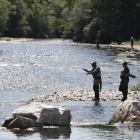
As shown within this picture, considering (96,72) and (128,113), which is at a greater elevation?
(96,72)

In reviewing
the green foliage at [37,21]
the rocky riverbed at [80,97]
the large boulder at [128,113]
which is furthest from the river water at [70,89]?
the green foliage at [37,21]

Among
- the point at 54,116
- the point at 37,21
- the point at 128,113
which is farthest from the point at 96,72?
the point at 37,21

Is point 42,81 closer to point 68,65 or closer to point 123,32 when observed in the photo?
point 68,65

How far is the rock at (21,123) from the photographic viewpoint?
524 inches

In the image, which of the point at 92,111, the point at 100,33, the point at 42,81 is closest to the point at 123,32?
the point at 100,33

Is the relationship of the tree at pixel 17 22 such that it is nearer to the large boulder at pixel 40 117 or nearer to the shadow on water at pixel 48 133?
the large boulder at pixel 40 117

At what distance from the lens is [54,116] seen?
13781 mm

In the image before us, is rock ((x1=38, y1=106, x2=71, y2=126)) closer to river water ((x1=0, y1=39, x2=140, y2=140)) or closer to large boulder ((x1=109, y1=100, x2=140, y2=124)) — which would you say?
river water ((x1=0, y1=39, x2=140, y2=140))

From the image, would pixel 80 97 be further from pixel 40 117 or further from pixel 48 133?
pixel 48 133

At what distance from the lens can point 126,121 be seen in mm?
14344

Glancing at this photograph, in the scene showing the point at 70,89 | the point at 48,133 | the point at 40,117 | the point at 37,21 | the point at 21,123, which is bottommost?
the point at 70,89

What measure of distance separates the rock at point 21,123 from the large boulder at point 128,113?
3048 mm

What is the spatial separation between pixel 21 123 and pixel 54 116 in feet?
3.84

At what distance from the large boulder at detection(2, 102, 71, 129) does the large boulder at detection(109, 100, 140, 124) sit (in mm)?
1802
